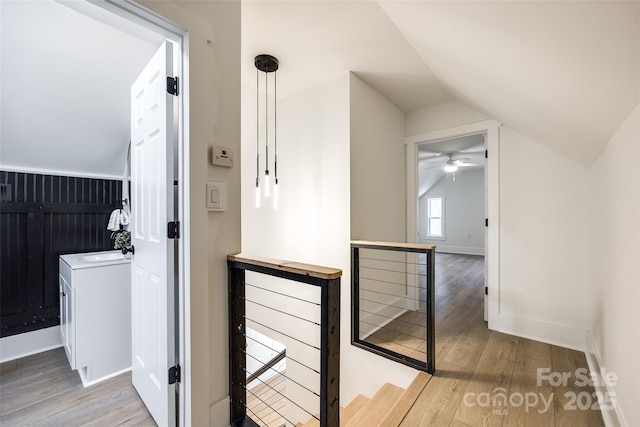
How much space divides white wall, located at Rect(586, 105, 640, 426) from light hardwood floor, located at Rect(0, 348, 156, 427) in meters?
2.56

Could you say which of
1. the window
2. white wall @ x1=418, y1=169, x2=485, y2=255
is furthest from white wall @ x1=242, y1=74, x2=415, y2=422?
the window

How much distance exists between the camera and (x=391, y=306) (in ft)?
9.94

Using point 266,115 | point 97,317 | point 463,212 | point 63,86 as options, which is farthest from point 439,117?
point 463,212

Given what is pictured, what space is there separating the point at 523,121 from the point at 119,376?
401 cm

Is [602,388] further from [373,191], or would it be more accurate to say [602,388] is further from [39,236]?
[39,236]

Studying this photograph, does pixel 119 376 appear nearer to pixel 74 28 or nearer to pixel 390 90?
pixel 74 28

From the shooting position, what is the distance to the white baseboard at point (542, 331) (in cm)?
230

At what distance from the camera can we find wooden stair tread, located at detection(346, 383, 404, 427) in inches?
63.9

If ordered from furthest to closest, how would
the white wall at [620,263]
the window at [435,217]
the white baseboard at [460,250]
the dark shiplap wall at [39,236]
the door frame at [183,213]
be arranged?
the window at [435,217]
the white baseboard at [460,250]
the dark shiplap wall at [39,236]
the door frame at [183,213]
the white wall at [620,263]

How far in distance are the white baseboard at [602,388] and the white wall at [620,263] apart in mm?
33

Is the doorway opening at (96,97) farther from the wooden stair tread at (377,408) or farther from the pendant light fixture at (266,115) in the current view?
the wooden stair tread at (377,408)

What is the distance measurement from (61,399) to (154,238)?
1.55m

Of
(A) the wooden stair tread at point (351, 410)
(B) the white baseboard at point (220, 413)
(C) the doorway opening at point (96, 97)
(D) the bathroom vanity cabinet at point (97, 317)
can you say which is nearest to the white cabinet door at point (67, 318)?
(D) the bathroom vanity cabinet at point (97, 317)

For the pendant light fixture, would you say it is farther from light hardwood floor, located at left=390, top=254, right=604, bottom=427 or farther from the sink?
light hardwood floor, located at left=390, top=254, right=604, bottom=427
